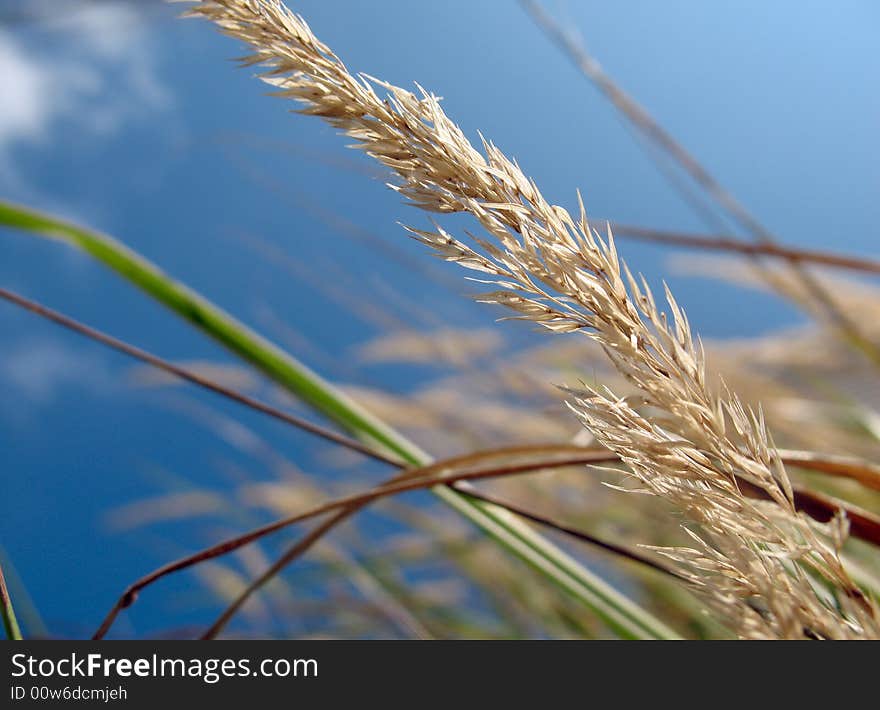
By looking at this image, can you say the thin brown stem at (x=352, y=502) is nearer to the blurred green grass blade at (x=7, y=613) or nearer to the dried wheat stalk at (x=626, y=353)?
the blurred green grass blade at (x=7, y=613)

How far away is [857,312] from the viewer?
1212mm

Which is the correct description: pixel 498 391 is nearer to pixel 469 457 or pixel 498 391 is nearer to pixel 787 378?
pixel 787 378

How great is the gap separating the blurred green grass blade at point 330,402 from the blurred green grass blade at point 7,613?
235 millimetres

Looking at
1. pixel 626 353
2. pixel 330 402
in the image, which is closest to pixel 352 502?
pixel 330 402

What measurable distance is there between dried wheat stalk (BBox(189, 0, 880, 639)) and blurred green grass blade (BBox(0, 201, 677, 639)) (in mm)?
228

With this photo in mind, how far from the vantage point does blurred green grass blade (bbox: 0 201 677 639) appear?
0.48m

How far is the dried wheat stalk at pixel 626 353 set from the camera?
0.76 ft

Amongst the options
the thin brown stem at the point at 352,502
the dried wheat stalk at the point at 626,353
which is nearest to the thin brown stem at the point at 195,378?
the thin brown stem at the point at 352,502

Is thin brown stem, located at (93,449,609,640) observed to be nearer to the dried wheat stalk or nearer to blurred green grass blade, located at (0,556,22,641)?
blurred green grass blade, located at (0,556,22,641)

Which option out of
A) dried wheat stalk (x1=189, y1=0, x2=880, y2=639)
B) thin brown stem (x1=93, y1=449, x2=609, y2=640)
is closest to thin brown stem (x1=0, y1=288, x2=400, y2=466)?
thin brown stem (x1=93, y1=449, x2=609, y2=640)

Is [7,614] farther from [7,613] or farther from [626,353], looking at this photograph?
[626,353]

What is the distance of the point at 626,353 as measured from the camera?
0.80ft
